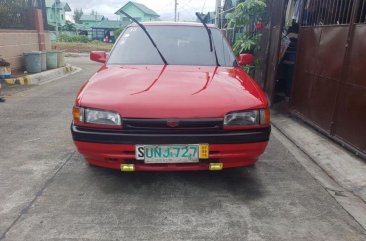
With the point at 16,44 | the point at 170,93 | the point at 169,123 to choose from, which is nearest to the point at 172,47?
the point at 170,93

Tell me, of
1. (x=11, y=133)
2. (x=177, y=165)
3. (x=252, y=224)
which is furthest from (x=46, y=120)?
(x=252, y=224)

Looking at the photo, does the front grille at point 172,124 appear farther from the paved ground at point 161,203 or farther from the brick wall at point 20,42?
the brick wall at point 20,42

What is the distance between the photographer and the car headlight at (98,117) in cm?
296

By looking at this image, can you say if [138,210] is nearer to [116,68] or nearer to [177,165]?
[177,165]

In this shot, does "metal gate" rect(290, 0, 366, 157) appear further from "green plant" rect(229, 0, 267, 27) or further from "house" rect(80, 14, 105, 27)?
"house" rect(80, 14, 105, 27)

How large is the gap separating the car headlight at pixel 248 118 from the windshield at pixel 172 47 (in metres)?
1.18

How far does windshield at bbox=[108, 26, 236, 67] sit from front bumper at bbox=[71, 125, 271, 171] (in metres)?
1.30

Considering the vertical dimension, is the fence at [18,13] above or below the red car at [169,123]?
above

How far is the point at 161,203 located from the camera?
3.12m

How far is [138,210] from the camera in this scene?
117 inches

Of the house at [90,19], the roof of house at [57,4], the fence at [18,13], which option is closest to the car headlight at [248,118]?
the fence at [18,13]

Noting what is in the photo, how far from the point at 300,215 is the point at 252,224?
1.60ft

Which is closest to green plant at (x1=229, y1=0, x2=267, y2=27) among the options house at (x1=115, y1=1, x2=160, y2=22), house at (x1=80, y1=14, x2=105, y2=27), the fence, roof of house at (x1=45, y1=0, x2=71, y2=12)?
the fence

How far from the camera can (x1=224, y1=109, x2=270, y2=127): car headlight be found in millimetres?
3030
